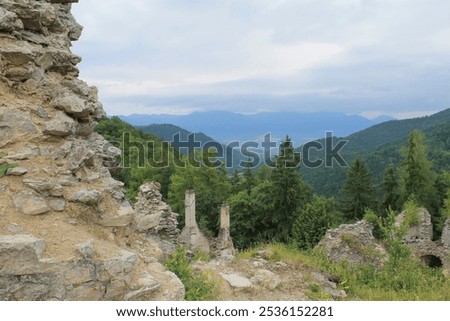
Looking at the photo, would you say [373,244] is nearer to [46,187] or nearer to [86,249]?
[86,249]

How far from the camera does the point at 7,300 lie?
4.04 metres

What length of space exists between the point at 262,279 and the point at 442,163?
4967 cm

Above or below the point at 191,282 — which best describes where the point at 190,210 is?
below

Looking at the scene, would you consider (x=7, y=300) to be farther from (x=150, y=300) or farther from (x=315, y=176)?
(x=315, y=176)

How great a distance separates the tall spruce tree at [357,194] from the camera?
30328 millimetres

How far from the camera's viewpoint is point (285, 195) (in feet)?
88.0

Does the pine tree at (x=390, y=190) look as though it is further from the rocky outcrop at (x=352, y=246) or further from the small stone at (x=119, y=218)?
the small stone at (x=119, y=218)

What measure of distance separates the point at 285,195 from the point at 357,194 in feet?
22.3

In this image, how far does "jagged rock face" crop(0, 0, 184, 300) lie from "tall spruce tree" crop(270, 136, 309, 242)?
2127 centimetres

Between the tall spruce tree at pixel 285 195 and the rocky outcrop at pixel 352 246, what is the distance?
10.5 m

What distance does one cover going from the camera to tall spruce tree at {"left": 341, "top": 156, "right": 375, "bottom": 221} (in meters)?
30.3

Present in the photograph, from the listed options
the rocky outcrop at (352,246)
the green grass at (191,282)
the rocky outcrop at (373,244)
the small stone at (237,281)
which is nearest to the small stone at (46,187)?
the green grass at (191,282)

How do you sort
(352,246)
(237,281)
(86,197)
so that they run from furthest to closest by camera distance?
(352,246)
(237,281)
(86,197)

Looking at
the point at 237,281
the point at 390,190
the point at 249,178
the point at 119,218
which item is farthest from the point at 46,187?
the point at 390,190
